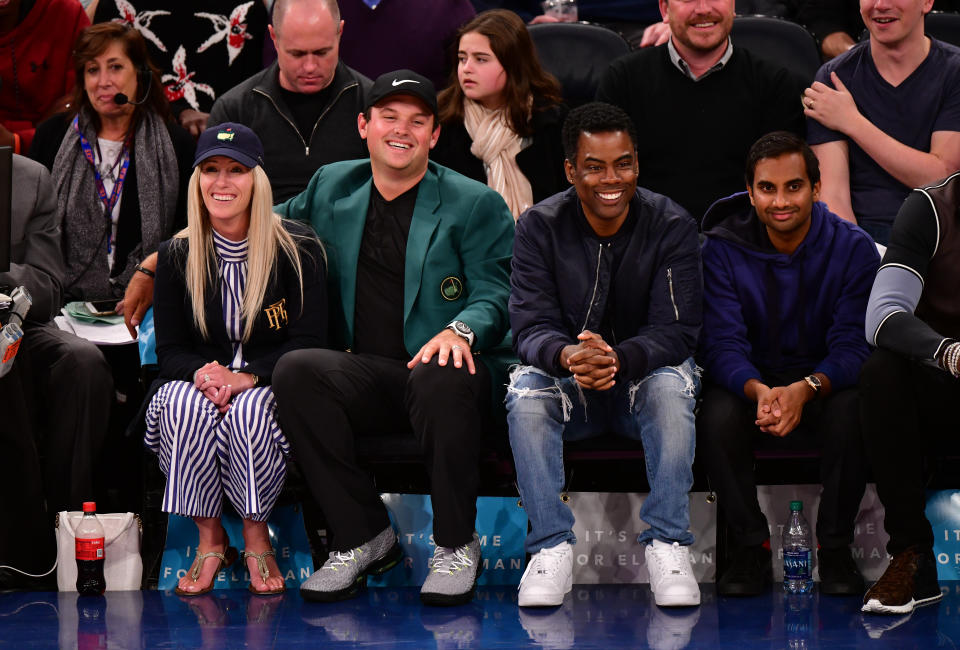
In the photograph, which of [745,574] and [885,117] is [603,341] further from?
[885,117]

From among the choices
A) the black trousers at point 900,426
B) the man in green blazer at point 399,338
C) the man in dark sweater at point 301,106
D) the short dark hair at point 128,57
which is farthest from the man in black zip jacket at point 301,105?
the black trousers at point 900,426

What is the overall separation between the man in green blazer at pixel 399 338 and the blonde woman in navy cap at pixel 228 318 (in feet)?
0.45

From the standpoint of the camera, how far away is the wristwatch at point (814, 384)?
145 inches

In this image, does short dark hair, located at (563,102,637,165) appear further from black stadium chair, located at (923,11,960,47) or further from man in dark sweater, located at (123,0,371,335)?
black stadium chair, located at (923,11,960,47)

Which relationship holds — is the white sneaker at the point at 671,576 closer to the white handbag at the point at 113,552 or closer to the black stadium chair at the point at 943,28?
the white handbag at the point at 113,552

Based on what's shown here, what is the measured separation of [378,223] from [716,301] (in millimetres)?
1077

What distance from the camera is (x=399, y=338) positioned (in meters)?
3.98

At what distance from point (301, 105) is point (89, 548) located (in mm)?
1914

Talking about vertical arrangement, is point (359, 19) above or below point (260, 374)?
above

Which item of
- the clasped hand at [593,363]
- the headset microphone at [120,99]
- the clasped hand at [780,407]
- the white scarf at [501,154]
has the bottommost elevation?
the clasped hand at [780,407]

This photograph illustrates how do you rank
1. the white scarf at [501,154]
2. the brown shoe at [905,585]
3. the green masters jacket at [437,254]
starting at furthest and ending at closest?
the white scarf at [501,154] < the green masters jacket at [437,254] < the brown shoe at [905,585]

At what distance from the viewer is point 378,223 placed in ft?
13.3

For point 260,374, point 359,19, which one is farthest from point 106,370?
point 359,19

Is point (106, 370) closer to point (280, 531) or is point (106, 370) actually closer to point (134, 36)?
point (280, 531)
